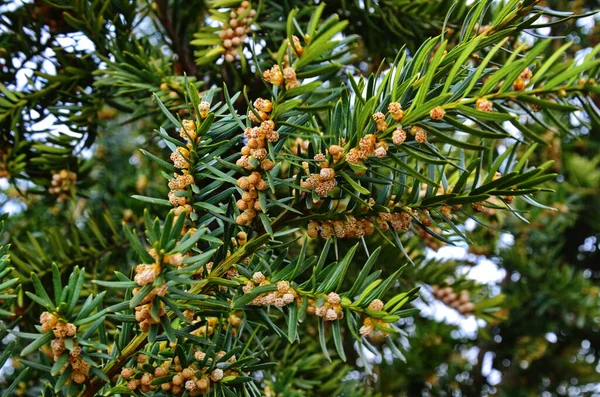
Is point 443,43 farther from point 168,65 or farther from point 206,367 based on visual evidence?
point 168,65

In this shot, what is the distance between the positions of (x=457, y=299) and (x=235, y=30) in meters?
0.48

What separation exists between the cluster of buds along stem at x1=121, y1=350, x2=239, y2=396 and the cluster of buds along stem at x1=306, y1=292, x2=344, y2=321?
70mm

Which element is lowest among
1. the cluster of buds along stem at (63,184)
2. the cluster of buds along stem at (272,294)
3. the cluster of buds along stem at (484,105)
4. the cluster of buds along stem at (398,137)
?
the cluster of buds along stem at (63,184)

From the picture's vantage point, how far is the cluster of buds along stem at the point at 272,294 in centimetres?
40

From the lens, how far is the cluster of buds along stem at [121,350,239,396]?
0.41 meters

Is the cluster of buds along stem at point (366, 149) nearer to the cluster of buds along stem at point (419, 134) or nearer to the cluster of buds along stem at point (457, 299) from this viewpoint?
the cluster of buds along stem at point (419, 134)

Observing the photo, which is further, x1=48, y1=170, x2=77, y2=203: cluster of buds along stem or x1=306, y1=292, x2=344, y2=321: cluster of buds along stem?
x1=48, y1=170, x2=77, y2=203: cluster of buds along stem

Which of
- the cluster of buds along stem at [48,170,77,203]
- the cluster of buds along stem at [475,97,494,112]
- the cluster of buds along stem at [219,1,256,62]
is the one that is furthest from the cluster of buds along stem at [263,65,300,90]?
the cluster of buds along stem at [48,170,77,203]

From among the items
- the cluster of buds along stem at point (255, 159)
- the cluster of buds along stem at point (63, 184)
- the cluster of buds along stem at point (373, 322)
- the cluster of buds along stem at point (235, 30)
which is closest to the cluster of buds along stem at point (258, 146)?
the cluster of buds along stem at point (255, 159)

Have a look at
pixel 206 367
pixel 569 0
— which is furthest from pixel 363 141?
pixel 569 0

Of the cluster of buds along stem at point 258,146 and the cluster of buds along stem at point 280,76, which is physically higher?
the cluster of buds along stem at point 280,76

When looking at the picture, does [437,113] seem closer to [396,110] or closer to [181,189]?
[396,110]

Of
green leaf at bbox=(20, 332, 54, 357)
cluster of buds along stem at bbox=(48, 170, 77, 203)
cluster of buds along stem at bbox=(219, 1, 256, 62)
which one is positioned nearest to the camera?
green leaf at bbox=(20, 332, 54, 357)

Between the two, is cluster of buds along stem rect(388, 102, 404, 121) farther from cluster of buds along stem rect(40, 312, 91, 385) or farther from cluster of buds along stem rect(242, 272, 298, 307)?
cluster of buds along stem rect(40, 312, 91, 385)
